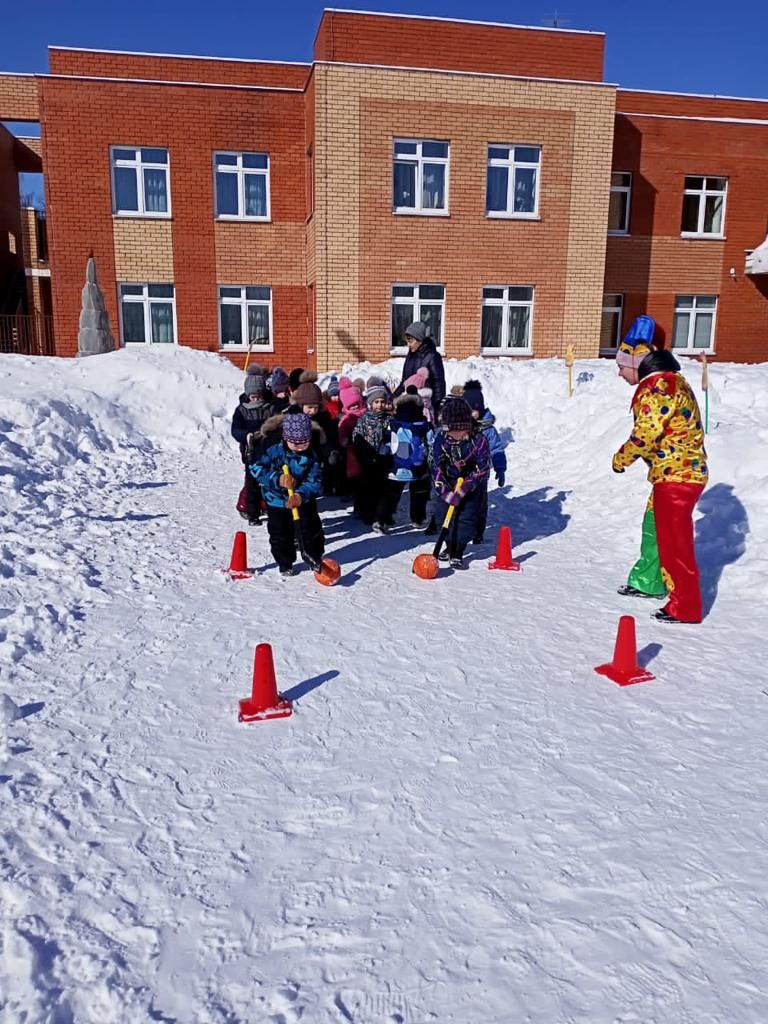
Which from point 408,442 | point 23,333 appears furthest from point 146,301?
point 408,442

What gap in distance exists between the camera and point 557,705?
3926 millimetres

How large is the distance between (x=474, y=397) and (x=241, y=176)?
1390 cm

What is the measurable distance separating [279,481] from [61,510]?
2.80m

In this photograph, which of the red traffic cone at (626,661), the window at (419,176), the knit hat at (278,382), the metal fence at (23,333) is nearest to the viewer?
the red traffic cone at (626,661)

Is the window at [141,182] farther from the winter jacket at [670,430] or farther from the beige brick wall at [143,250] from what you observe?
the winter jacket at [670,430]

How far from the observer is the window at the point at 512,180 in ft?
58.9

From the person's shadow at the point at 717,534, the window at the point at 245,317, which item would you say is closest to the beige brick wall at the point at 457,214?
the window at the point at 245,317

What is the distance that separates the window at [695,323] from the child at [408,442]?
54.6 feet

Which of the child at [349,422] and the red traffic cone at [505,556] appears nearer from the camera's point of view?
the red traffic cone at [505,556]

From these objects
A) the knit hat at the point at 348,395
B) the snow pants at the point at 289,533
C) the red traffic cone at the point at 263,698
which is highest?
the knit hat at the point at 348,395

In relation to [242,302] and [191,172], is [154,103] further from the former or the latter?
[242,302]

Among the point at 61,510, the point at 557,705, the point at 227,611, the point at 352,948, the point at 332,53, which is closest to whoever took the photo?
the point at 352,948

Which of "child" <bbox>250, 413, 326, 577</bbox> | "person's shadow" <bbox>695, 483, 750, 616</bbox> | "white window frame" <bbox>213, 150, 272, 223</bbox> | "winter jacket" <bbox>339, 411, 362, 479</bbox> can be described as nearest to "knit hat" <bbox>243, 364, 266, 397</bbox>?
"winter jacket" <bbox>339, 411, 362, 479</bbox>

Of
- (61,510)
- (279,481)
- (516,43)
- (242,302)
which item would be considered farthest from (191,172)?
(279,481)
